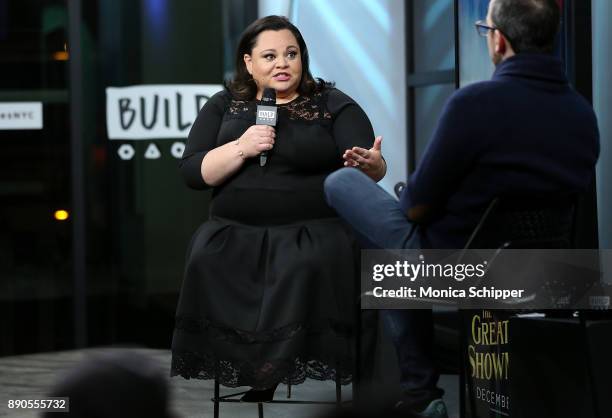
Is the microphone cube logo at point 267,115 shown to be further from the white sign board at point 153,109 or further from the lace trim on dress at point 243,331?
the white sign board at point 153,109

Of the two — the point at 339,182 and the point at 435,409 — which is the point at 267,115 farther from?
the point at 435,409

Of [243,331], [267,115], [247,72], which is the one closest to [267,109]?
[267,115]

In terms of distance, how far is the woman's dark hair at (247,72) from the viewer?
11.3 feet

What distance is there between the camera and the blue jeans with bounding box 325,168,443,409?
2818 millimetres

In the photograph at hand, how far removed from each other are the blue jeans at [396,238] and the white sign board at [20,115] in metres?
3.25

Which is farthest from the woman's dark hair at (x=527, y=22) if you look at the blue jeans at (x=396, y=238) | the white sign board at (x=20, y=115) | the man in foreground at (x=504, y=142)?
the white sign board at (x=20, y=115)

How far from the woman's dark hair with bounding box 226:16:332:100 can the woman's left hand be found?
35 centimetres

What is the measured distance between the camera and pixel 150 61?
5.83m

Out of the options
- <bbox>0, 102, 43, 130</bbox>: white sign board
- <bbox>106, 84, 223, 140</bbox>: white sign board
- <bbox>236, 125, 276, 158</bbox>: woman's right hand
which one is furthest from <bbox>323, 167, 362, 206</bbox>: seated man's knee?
<bbox>0, 102, 43, 130</bbox>: white sign board

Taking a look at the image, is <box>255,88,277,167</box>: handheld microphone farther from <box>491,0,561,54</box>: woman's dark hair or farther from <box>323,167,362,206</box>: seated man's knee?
<box>491,0,561,54</box>: woman's dark hair

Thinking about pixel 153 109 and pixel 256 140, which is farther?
pixel 153 109

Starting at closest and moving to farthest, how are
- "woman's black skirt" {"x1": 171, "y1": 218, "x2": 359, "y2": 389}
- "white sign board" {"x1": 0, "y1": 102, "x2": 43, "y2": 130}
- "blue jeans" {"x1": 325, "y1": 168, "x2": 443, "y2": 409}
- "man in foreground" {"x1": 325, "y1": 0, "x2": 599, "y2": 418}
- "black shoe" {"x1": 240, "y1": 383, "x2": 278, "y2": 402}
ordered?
"man in foreground" {"x1": 325, "y1": 0, "x2": 599, "y2": 418}, "blue jeans" {"x1": 325, "y1": 168, "x2": 443, "y2": 409}, "woman's black skirt" {"x1": 171, "y1": 218, "x2": 359, "y2": 389}, "black shoe" {"x1": 240, "y1": 383, "x2": 278, "y2": 402}, "white sign board" {"x1": 0, "y1": 102, "x2": 43, "y2": 130}

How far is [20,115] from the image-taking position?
575cm

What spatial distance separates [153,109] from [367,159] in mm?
2840
